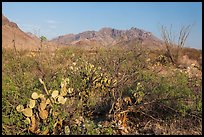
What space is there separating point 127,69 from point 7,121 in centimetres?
269

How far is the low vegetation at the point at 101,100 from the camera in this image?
4.62 meters

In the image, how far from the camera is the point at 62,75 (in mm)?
6023

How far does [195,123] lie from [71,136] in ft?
7.22

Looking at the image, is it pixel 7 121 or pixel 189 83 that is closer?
pixel 7 121

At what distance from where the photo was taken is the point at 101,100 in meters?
5.96

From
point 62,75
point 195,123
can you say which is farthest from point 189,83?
point 62,75

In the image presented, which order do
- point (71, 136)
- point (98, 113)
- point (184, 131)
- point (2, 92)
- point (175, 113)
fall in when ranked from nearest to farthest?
point (71, 136) → point (2, 92) → point (184, 131) → point (175, 113) → point (98, 113)

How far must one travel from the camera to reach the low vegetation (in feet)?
15.1

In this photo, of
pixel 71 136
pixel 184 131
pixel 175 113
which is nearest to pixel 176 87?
pixel 175 113

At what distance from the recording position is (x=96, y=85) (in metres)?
5.97

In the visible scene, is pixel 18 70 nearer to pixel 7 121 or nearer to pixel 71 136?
A: pixel 7 121

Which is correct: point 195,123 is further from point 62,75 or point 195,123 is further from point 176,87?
point 62,75

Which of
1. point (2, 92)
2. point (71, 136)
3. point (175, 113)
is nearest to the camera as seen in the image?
point (71, 136)

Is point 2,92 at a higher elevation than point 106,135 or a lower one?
higher
